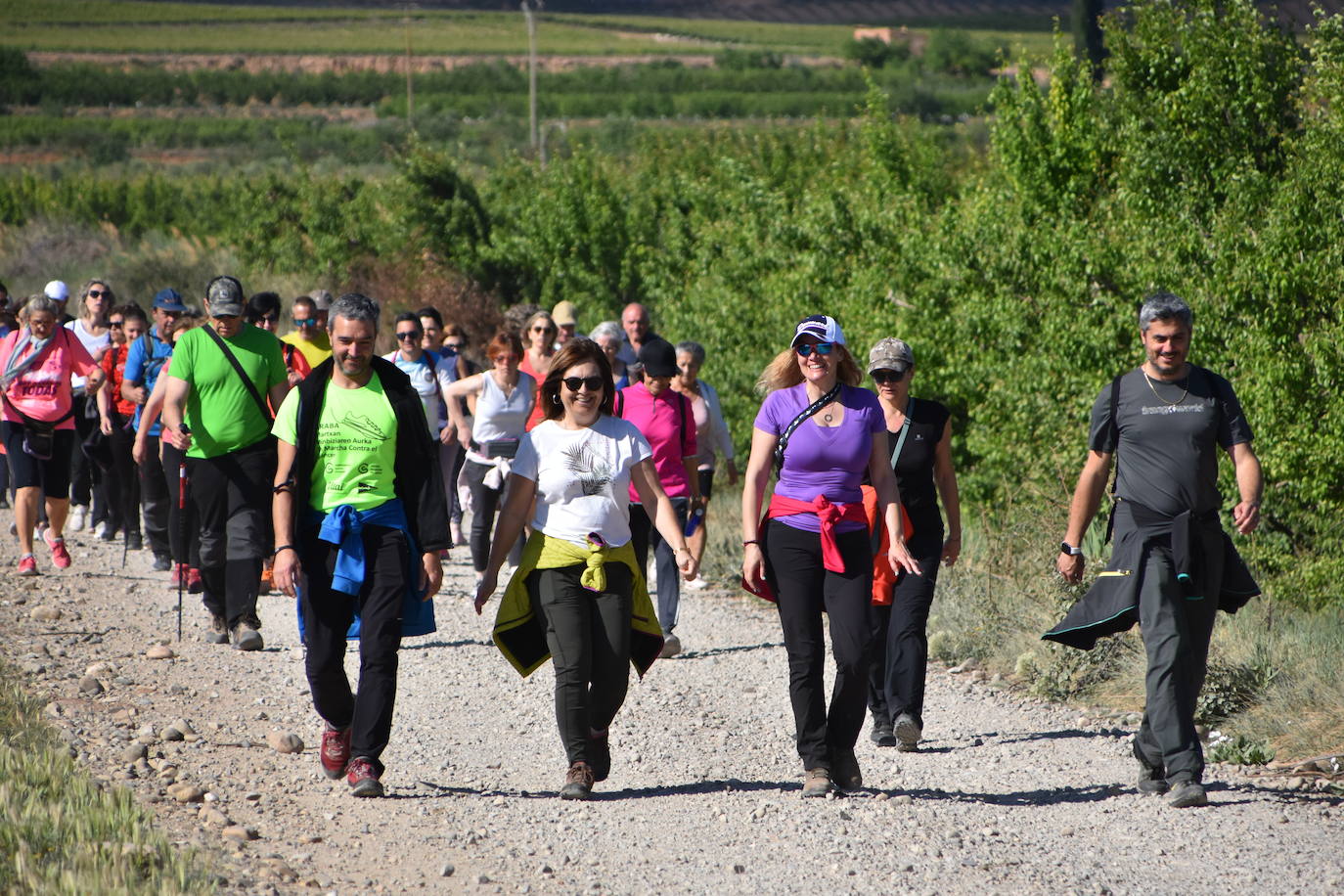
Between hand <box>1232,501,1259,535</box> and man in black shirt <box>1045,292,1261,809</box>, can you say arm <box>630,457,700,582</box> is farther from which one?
hand <box>1232,501,1259,535</box>

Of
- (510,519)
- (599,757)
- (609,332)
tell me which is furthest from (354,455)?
(609,332)

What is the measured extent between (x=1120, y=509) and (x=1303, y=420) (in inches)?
187

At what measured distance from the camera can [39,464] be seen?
11.4 metres

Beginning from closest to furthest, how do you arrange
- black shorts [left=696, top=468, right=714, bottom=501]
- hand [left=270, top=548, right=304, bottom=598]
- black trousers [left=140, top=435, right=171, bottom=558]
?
hand [left=270, top=548, right=304, bottom=598] < black shorts [left=696, top=468, right=714, bottom=501] < black trousers [left=140, top=435, right=171, bottom=558]

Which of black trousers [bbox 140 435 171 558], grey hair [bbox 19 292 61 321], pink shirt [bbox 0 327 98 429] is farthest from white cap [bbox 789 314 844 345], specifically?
grey hair [bbox 19 292 61 321]

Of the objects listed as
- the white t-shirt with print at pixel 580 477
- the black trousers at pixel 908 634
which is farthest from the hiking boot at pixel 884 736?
the white t-shirt with print at pixel 580 477

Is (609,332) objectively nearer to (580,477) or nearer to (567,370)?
(567,370)

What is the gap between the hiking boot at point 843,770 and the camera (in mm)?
6309

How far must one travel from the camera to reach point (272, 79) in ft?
334

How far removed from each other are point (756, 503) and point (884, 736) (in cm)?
167

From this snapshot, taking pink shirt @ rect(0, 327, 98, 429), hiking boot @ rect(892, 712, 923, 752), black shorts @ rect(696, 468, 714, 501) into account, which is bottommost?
black shorts @ rect(696, 468, 714, 501)

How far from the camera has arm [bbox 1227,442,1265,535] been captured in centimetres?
614

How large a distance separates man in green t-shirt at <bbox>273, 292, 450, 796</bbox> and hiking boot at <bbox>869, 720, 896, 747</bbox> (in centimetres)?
230

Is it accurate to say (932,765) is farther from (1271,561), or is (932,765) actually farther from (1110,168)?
(1110,168)
